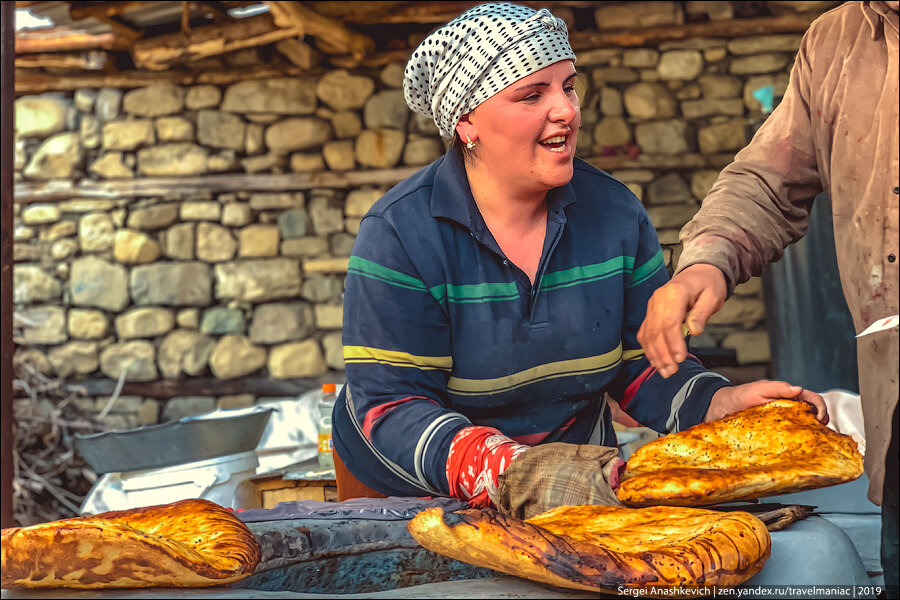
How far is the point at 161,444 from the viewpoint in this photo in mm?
2680

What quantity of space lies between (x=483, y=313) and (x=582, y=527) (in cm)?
53

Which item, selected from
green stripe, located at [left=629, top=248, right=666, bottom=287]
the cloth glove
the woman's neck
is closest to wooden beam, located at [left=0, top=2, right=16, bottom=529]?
the woman's neck

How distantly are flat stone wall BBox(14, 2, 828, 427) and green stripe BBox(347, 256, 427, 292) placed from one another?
12.7ft

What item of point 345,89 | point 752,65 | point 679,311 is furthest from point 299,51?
point 679,311

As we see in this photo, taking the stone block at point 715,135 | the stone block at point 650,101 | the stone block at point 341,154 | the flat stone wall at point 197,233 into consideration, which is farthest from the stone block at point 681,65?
the stone block at point 341,154

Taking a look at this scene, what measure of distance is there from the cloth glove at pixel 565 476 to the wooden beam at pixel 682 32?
13.0 feet

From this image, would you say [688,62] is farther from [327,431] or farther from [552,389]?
[552,389]

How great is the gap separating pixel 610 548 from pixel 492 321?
622 millimetres

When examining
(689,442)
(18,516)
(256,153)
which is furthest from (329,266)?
(689,442)

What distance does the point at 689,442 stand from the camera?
129 centimetres

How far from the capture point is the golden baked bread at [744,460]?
1113 millimetres

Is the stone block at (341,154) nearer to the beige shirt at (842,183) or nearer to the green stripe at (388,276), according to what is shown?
the green stripe at (388,276)

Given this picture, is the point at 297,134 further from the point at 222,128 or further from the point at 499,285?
the point at 499,285

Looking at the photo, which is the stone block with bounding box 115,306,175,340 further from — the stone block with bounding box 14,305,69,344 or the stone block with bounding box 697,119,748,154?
the stone block with bounding box 697,119,748,154
